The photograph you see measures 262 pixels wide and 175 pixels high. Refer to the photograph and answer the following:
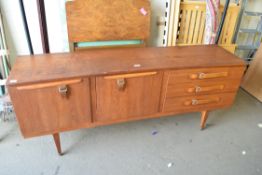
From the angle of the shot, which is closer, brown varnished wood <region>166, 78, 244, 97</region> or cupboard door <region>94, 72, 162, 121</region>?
cupboard door <region>94, 72, 162, 121</region>

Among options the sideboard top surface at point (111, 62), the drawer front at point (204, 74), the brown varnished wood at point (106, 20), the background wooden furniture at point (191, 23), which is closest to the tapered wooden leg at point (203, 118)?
the drawer front at point (204, 74)

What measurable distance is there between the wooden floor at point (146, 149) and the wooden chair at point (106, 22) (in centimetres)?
77

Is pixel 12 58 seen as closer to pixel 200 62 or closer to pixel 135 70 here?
pixel 135 70

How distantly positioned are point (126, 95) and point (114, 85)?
0.12 m

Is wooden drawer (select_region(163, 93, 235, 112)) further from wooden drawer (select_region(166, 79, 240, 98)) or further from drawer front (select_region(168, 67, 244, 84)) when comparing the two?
drawer front (select_region(168, 67, 244, 84))

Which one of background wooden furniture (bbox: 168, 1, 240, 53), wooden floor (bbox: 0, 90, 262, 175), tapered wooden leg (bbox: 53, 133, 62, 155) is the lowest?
wooden floor (bbox: 0, 90, 262, 175)

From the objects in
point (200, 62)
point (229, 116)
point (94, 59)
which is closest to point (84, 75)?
point (94, 59)

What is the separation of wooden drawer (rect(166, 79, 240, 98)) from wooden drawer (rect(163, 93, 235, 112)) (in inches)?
1.5

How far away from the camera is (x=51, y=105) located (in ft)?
4.02

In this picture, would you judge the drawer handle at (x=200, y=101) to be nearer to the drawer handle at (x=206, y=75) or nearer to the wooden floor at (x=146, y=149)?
the drawer handle at (x=206, y=75)

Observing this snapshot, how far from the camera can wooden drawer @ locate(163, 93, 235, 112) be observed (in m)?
1.52

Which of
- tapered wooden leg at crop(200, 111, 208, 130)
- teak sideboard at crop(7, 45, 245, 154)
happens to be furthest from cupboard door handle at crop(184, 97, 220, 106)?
tapered wooden leg at crop(200, 111, 208, 130)

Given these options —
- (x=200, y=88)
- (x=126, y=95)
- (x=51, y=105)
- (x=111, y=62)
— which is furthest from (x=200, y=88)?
(x=51, y=105)

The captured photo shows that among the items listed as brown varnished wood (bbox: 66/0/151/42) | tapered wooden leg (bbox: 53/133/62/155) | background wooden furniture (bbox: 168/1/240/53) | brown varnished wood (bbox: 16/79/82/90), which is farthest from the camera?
background wooden furniture (bbox: 168/1/240/53)
